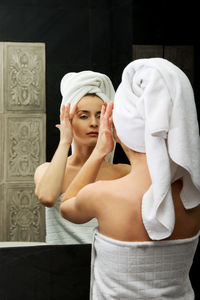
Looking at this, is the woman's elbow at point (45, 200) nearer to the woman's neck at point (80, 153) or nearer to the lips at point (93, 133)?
the woman's neck at point (80, 153)

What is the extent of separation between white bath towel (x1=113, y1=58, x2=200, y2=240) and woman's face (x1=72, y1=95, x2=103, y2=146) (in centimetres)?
37

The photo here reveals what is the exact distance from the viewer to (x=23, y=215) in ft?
5.62

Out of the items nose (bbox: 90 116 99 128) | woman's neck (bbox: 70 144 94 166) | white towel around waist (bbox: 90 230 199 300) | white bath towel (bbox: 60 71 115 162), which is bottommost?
white towel around waist (bbox: 90 230 199 300)

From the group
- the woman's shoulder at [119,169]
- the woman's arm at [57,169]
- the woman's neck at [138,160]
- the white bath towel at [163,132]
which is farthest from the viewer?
the woman's shoulder at [119,169]

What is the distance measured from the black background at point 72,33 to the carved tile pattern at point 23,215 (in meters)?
0.17

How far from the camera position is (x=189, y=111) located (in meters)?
1.19

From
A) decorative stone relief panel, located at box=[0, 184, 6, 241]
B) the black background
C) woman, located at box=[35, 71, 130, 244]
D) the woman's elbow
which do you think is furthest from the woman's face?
decorative stone relief panel, located at box=[0, 184, 6, 241]

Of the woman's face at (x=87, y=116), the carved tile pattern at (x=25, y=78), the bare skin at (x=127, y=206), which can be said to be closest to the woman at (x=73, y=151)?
the woman's face at (x=87, y=116)

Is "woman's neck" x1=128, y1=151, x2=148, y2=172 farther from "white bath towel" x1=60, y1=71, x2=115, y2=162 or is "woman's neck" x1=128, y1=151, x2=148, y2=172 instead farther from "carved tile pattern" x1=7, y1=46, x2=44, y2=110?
"carved tile pattern" x1=7, y1=46, x2=44, y2=110

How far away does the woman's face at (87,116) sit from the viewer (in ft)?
5.32

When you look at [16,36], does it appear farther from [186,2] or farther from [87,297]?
[87,297]

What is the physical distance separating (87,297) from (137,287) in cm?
49

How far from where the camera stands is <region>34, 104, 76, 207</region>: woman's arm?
61.8 inches

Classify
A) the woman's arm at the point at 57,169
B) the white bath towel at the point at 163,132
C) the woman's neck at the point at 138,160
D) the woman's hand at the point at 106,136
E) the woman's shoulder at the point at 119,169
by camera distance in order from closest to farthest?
the white bath towel at the point at 163,132, the woman's neck at the point at 138,160, the woman's hand at the point at 106,136, the woman's arm at the point at 57,169, the woman's shoulder at the point at 119,169
